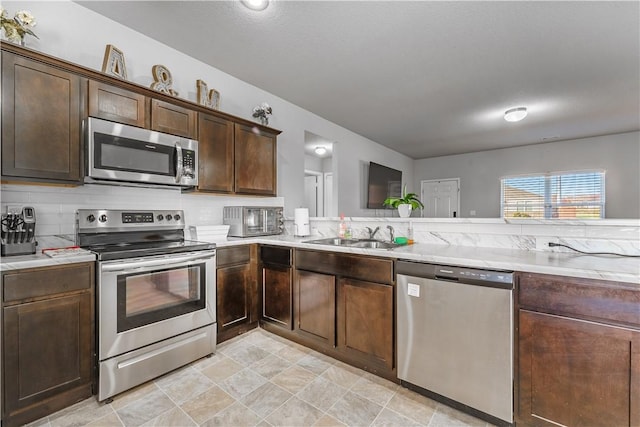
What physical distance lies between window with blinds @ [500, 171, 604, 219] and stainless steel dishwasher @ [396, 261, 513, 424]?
18.6 feet

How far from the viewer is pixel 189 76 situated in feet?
9.02

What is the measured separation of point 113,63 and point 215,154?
93 centimetres

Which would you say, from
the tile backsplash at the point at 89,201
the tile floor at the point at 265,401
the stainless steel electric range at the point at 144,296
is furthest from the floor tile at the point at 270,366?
the tile backsplash at the point at 89,201

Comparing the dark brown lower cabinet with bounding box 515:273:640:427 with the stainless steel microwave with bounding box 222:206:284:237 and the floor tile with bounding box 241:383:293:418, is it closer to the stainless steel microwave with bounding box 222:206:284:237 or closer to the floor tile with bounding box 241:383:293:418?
the floor tile with bounding box 241:383:293:418

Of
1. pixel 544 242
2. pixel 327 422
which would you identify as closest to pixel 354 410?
pixel 327 422

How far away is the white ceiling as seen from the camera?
2.12 meters

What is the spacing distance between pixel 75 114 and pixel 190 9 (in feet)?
3.54

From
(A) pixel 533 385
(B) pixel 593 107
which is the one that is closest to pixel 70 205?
(A) pixel 533 385

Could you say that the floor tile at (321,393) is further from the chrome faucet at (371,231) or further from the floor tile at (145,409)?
the chrome faucet at (371,231)

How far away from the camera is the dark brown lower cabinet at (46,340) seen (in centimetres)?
148

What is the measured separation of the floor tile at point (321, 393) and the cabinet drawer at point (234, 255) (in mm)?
1174

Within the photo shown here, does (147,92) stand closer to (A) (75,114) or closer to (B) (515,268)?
(A) (75,114)

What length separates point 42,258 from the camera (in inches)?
62.2

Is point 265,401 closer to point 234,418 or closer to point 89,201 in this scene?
point 234,418
